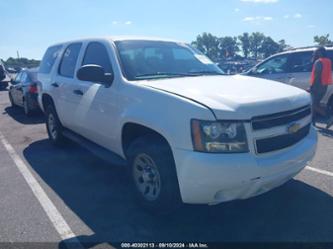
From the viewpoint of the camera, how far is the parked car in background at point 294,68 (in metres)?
8.86

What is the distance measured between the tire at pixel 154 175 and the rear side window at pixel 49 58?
356 centimetres

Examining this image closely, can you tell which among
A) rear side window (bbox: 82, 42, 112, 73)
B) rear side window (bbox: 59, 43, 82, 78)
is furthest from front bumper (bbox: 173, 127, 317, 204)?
rear side window (bbox: 59, 43, 82, 78)

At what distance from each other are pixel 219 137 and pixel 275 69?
7360mm

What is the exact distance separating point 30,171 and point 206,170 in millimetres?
3643

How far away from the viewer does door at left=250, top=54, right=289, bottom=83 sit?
938 cm

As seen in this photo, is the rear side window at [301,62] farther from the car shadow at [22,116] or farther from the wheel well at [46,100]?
the car shadow at [22,116]

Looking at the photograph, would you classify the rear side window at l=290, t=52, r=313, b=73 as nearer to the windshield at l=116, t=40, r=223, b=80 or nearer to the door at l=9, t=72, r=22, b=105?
the windshield at l=116, t=40, r=223, b=80

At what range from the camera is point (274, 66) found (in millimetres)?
9688

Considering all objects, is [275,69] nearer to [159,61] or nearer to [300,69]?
[300,69]

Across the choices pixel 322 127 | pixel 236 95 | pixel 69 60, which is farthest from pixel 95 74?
pixel 322 127

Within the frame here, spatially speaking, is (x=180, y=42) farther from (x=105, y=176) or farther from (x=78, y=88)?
(x=105, y=176)

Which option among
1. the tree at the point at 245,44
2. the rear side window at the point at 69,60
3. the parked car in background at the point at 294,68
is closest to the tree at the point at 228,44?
the tree at the point at 245,44

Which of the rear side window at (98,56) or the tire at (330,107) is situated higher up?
the rear side window at (98,56)

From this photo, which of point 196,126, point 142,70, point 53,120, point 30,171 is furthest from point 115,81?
point 53,120
